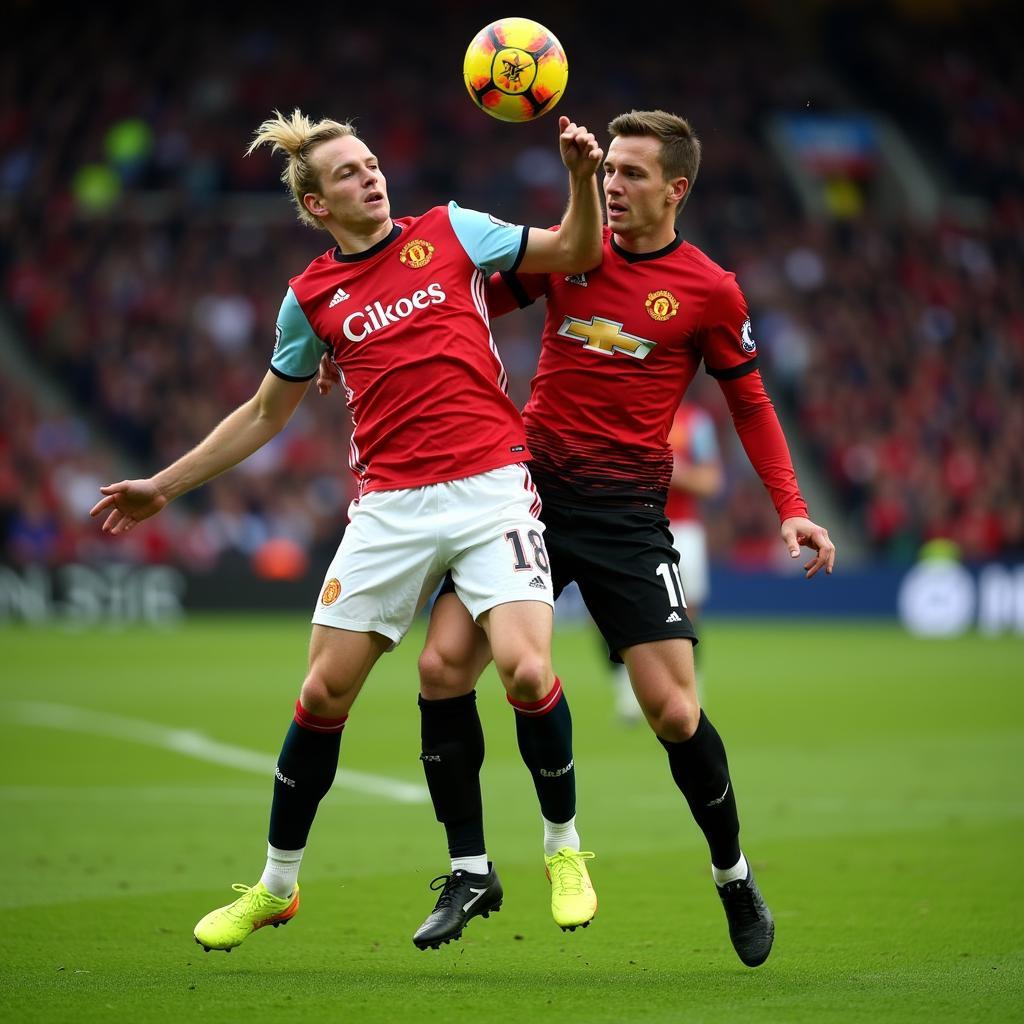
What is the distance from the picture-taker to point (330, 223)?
5.89 metres

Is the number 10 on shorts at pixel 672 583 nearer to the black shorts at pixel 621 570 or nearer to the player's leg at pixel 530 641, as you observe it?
the black shorts at pixel 621 570

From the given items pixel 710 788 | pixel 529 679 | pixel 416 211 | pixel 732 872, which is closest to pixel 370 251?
pixel 529 679

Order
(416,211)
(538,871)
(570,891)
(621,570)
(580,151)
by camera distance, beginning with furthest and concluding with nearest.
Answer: (416,211), (538,871), (621,570), (570,891), (580,151)

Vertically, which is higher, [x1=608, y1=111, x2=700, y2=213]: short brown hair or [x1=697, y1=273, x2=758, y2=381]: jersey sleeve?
[x1=608, y1=111, x2=700, y2=213]: short brown hair

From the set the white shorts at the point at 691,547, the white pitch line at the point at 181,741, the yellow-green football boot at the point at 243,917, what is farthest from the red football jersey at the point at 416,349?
the white shorts at the point at 691,547

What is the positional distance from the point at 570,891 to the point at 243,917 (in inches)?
42.5

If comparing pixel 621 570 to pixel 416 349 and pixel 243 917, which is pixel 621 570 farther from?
pixel 243 917

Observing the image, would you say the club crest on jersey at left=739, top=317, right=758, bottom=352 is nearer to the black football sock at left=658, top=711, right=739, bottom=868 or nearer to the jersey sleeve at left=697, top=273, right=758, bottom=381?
the jersey sleeve at left=697, top=273, right=758, bottom=381

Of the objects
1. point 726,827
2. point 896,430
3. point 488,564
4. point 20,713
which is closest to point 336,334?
point 488,564

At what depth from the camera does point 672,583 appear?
19.1 ft

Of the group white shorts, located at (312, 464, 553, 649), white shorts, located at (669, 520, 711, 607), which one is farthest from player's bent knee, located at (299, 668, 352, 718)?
white shorts, located at (669, 520, 711, 607)

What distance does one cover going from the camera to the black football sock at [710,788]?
18.6 feet

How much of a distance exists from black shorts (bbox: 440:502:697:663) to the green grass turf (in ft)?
3.62

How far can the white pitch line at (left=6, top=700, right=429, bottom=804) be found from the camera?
1008cm
